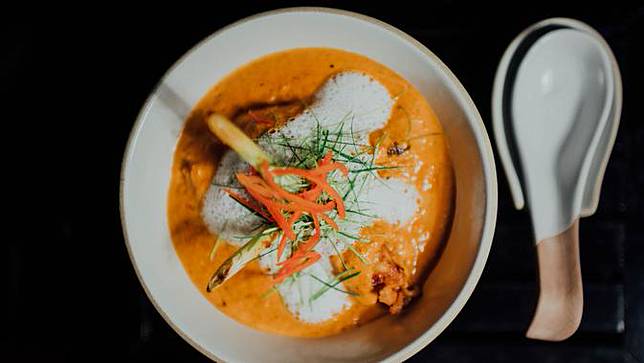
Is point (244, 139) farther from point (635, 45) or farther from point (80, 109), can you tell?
point (635, 45)

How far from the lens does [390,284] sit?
1263 mm

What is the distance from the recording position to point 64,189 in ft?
4.71

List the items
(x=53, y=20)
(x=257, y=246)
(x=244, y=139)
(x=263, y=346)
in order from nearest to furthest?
(x=244, y=139) < (x=257, y=246) < (x=263, y=346) < (x=53, y=20)

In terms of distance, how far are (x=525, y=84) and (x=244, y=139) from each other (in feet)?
2.28

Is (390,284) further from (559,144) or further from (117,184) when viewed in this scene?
(117,184)

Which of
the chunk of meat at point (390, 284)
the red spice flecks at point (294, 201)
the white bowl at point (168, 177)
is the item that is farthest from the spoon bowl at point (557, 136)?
the red spice flecks at point (294, 201)

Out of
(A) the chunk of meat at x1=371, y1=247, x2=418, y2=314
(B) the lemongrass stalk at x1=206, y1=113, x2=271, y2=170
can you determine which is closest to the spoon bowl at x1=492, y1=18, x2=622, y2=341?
(A) the chunk of meat at x1=371, y1=247, x2=418, y2=314

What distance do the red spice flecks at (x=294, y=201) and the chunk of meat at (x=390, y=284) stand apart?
149mm

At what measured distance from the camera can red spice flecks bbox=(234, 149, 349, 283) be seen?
41.6 inches

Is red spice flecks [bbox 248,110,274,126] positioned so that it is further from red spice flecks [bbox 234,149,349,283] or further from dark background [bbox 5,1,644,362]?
dark background [bbox 5,1,644,362]

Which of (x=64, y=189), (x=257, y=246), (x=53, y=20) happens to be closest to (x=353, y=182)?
(x=257, y=246)

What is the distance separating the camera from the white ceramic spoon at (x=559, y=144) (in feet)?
4.32

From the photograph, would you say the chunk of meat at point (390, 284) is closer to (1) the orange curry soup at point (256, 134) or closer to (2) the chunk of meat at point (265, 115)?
(1) the orange curry soup at point (256, 134)

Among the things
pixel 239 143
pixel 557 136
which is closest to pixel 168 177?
pixel 239 143
